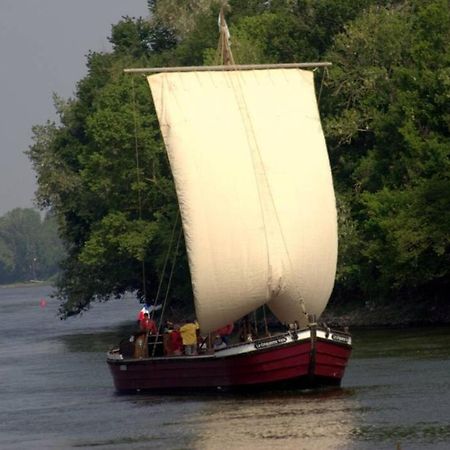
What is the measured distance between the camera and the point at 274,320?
71.4 metres

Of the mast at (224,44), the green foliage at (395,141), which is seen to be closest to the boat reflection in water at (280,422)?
the mast at (224,44)

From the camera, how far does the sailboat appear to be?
4450cm

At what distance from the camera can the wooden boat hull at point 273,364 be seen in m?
41.7

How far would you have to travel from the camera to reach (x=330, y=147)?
240 ft

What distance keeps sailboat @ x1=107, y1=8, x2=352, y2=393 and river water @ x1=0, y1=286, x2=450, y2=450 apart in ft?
2.95

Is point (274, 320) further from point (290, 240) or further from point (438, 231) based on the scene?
point (290, 240)

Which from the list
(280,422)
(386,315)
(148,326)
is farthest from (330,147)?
(280,422)

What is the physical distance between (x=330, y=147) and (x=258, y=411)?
1368 inches

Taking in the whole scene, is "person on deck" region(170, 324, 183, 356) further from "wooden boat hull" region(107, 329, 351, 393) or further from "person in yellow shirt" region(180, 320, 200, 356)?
"wooden boat hull" region(107, 329, 351, 393)

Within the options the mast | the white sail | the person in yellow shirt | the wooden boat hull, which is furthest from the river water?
the mast

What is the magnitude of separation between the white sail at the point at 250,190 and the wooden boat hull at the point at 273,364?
164cm

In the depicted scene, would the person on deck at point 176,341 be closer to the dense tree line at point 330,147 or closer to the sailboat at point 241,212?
the sailboat at point 241,212

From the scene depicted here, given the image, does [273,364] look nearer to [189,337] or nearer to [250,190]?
[189,337]

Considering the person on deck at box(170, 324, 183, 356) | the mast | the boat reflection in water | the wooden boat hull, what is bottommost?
the boat reflection in water
